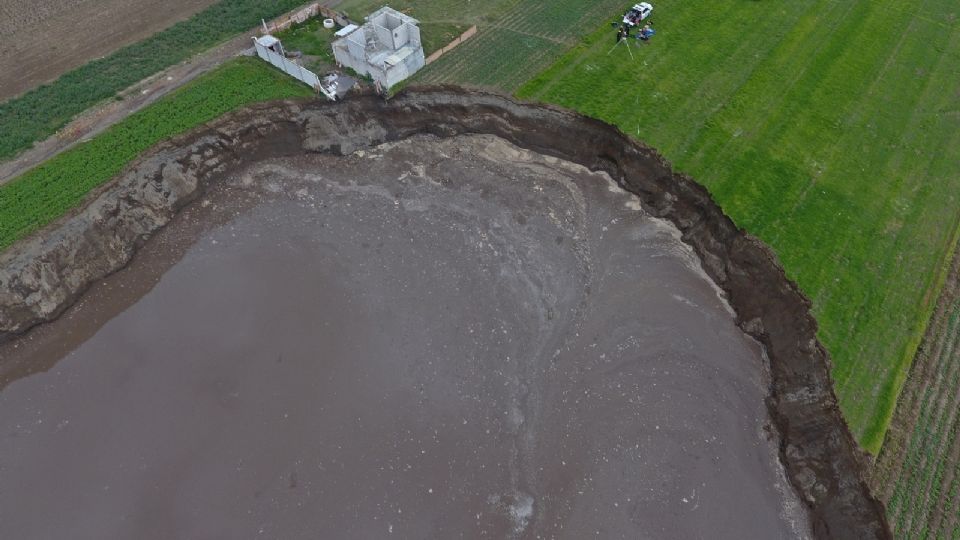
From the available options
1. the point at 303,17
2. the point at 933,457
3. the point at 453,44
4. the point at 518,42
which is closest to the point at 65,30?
the point at 303,17

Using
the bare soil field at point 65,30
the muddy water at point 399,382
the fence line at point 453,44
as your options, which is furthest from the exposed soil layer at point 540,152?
the bare soil field at point 65,30

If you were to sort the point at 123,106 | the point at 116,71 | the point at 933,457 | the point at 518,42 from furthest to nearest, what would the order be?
the point at 518,42
the point at 116,71
the point at 123,106
the point at 933,457

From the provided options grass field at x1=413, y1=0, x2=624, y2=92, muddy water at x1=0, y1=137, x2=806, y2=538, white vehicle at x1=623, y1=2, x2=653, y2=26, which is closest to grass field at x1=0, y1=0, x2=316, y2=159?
muddy water at x1=0, y1=137, x2=806, y2=538

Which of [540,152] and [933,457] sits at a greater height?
[540,152]

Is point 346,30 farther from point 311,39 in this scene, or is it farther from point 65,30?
point 65,30

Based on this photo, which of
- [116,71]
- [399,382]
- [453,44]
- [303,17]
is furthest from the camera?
[303,17]

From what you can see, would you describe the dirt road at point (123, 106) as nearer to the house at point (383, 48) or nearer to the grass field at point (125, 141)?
the grass field at point (125, 141)

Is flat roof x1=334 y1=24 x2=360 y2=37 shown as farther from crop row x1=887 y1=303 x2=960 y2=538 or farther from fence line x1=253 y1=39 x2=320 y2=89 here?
crop row x1=887 y1=303 x2=960 y2=538
